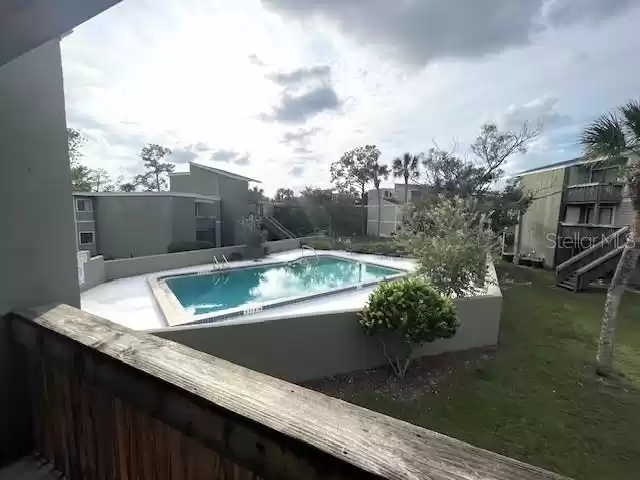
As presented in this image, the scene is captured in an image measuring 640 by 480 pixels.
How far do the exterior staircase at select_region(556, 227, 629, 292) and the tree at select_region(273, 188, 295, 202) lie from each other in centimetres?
1696

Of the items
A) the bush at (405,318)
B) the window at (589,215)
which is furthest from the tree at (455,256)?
the window at (589,215)

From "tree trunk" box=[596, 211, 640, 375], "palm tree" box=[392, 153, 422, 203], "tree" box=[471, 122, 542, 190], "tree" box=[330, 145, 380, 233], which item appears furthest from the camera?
"tree" box=[330, 145, 380, 233]

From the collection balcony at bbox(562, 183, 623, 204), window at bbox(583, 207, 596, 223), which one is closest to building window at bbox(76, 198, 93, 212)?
balcony at bbox(562, 183, 623, 204)

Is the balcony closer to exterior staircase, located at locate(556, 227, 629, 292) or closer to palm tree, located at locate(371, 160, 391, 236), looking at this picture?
exterior staircase, located at locate(556, 227, 629, 292)

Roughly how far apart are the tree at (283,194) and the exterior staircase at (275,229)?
150 inches

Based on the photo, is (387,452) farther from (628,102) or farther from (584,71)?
(584,71)

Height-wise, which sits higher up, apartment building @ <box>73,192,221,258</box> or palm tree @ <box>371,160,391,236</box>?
palm tree @ <box>371,160,391,236</box>

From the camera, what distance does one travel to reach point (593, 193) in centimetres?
1388

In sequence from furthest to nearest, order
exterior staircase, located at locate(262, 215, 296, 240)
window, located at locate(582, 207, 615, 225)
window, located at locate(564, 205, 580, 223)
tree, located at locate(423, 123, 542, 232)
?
exterior staircase, located at locate(262, 215, 296, 240), tree, located at locate(423, 123, 542, 232), window, located at locate(564, 205, 580, 223), window, located at locate(582, 207, 615, 225)

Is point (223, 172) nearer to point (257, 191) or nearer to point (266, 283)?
point (257, 191)

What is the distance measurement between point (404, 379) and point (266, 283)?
7724 millimetres

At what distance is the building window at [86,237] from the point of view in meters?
14.5

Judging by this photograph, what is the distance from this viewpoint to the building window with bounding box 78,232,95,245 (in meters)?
14.5

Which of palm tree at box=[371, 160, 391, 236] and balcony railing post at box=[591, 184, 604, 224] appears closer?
balcony railing post at box=[591, 184, 604, 224]
